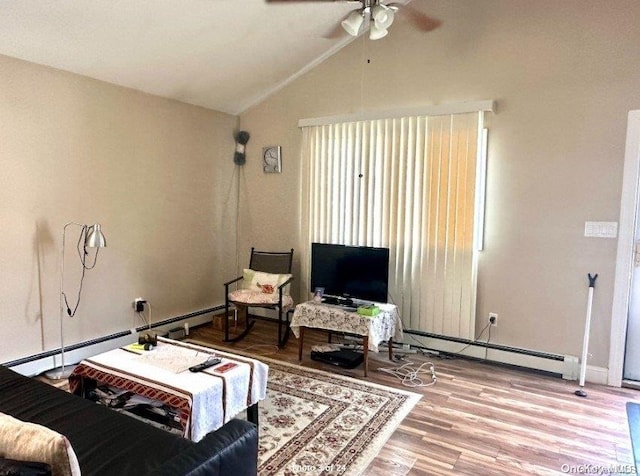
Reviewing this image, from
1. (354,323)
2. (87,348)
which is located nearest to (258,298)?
(354,323)

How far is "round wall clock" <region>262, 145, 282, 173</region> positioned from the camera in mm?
4840

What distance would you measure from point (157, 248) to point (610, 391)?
13.6 ft

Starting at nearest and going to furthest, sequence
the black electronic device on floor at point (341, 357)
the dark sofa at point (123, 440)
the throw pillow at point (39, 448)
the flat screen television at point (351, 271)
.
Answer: the throw pillow at point (39, 448) < the dark sofa at point (123, 440) < the black electronic device on floor at point (341, 357) < the flat screen television at point (351, 271)

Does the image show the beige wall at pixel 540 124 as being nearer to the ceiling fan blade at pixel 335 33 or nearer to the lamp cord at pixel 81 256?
the ceiling fan blade at pixel 335 33

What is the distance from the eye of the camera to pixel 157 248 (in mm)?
4316

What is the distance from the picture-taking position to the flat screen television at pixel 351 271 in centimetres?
368

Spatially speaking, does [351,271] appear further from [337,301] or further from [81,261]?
[81,261]

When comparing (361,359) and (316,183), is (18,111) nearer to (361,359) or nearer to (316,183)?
(316,183)

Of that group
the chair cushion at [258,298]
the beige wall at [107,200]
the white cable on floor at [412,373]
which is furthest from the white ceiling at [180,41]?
the white cable on floor at [412,373]

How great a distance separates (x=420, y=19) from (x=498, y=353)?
122 inches

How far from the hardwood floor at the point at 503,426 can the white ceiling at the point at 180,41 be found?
2.84 m

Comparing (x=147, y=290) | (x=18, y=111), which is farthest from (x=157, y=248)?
(x=18, y=111)

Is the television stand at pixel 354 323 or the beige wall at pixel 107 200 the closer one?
the beige wall at pixel 107 200

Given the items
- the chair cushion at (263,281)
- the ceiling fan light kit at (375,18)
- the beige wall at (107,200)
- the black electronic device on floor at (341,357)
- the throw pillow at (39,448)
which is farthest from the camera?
the chair cushion at (263,281)
